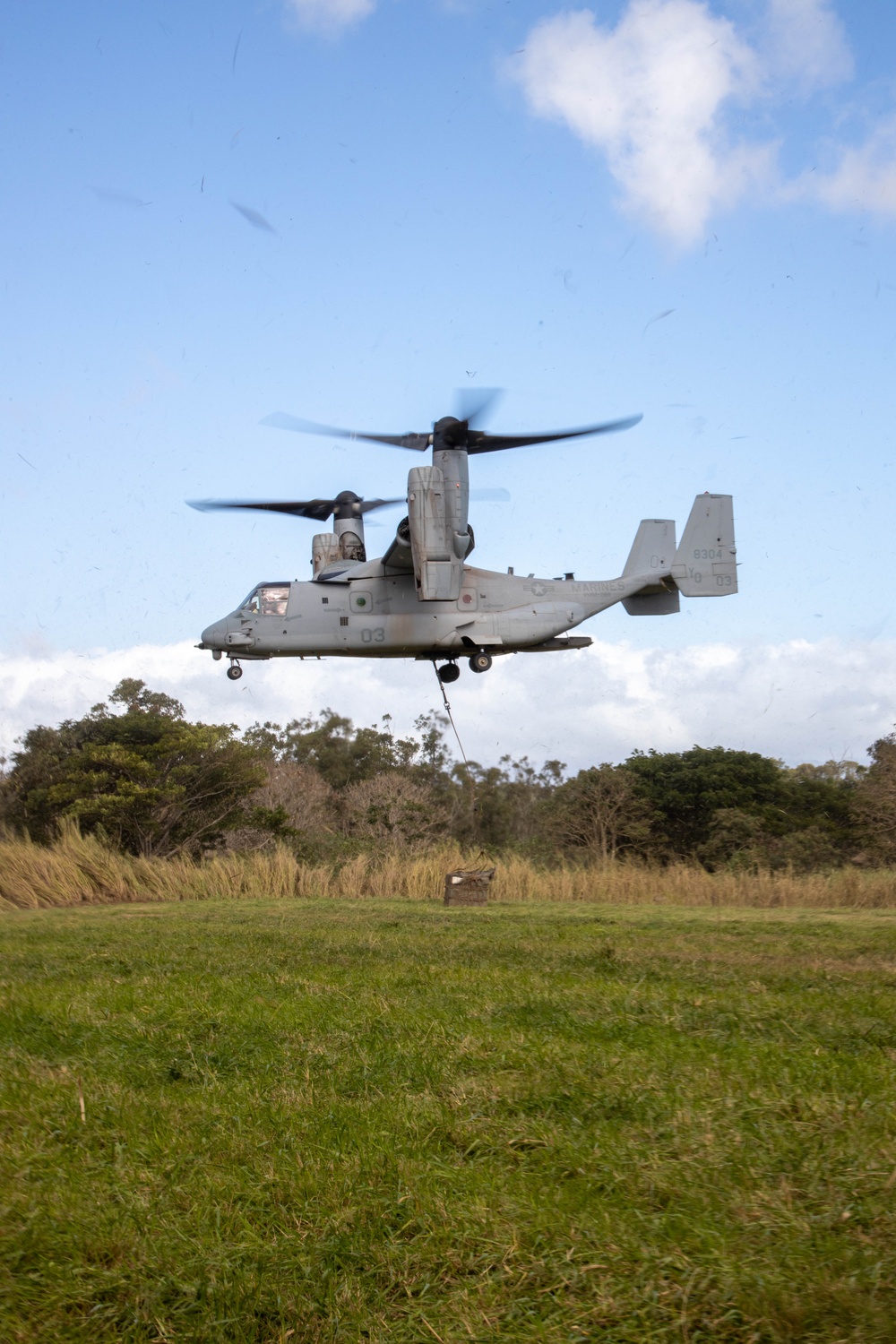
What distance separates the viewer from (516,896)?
61.8ft

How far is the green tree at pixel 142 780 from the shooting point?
29.7 meters

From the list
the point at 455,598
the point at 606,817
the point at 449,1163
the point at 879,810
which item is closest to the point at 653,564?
the point at 455,598

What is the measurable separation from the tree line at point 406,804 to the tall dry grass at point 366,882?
17.9ft

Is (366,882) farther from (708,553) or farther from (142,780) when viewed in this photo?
(142,780)

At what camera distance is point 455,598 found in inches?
728

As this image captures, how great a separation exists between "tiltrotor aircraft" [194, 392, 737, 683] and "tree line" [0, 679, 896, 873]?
22.9 ft

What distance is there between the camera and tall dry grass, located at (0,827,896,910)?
17.8 metres

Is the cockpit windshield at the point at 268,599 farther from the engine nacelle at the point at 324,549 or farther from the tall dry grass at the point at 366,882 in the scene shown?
the tall dry grass at the point at 366,882

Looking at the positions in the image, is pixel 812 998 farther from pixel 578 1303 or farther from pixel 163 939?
pixel 163 939

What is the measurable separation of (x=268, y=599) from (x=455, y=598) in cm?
375

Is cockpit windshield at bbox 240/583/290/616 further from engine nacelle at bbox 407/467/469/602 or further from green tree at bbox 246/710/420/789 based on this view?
green tree at bbox 246/710/420/789

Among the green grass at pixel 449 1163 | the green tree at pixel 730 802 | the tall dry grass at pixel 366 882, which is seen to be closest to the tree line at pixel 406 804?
the green tree at pixel 730 802

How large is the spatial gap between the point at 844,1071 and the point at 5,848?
1808 centimetres

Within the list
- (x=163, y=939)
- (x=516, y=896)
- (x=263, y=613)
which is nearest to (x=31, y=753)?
(x=263, y=613)
